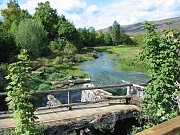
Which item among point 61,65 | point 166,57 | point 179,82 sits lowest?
point 61,65

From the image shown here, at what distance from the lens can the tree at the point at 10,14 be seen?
240 ft

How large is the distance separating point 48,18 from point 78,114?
238 feet

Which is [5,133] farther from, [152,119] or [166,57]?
[166,57]

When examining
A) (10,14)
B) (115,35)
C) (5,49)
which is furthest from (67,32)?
(115,35)

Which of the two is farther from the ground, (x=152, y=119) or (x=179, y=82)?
(x=179, y=82)

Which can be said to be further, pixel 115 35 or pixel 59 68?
pixel 115 35

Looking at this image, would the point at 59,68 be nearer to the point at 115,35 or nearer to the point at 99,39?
the point at 99,39

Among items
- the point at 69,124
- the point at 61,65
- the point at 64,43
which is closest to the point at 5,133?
the point at 69,124

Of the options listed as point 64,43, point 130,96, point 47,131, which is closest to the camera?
point 47,131

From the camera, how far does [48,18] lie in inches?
3253

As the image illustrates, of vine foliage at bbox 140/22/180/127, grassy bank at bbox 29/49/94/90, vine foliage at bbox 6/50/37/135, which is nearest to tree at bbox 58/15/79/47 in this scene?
grassy bank at bbox 29/49/94/90

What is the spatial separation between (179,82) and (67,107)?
5.44 metres

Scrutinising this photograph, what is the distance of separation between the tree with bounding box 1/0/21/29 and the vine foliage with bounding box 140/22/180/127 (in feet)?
220

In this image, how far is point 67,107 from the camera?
42.4 ft
